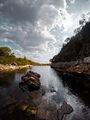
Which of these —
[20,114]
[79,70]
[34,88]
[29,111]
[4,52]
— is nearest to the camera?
[20,114]

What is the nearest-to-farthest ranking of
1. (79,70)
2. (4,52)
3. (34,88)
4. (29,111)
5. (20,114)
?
1. (20,114)
2. (29,111)
3. (34,88)
4. (79,70)
5. (4,52)

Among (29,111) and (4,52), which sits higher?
(4,52)

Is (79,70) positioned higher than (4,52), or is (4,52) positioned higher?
(4,52)

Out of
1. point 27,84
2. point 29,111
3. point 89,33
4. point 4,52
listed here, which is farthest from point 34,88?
point 4,52

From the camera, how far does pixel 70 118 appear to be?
745cm

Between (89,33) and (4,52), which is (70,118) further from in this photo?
(4,52)

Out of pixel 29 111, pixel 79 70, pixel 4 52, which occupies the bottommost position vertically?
pixel 29 111

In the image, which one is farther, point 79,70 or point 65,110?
point 79,70

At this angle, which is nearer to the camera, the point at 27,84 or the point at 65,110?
the point at 65,110

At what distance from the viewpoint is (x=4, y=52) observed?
269 ft

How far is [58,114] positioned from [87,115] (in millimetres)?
3746

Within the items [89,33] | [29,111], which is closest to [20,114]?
[29,111]

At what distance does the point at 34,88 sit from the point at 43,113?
29.8ft

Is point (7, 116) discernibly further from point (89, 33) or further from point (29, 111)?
point (89, 33)
